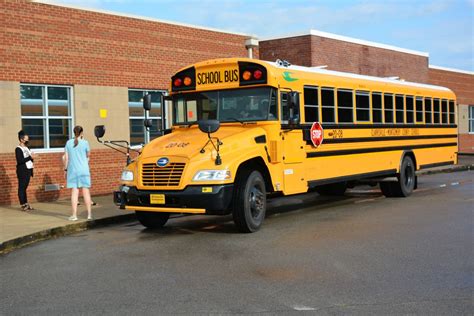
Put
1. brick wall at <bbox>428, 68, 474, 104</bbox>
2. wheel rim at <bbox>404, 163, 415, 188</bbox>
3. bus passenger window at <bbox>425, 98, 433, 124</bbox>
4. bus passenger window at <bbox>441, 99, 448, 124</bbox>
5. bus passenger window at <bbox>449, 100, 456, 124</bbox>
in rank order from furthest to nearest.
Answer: brick wall at <bbox>428, 68, 474, 104</bbox> → bus passenger window at <bbox>449, 100, 456, 124</bbox> → bus passenger window at <bbox>441, 99, 448, 124</bbox> → bus passenger window at <bbox>425, 98, 433, 124</bbox> → wheel rim at <bbox>404, 163, 415, 188</bbox>

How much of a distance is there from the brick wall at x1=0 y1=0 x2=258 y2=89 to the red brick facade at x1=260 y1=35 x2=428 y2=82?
5.05 meters

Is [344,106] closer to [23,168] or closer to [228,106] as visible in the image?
[228,106]

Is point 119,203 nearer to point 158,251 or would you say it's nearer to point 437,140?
point 158,251

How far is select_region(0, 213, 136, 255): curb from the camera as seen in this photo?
867 centimetres

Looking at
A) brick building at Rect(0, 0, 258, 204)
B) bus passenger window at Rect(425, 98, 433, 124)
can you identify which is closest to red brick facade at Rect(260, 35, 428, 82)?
brick building at Rect(0, 0, 258, 204)

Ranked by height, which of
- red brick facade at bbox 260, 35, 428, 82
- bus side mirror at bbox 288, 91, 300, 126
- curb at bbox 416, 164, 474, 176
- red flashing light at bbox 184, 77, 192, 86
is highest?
red brick facade at bbox 260, 35, 428, 82

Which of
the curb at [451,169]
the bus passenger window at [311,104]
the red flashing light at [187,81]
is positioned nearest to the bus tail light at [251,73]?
the red flashing light at [187,81]

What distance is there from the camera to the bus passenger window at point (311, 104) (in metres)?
10.8

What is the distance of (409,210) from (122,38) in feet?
29.4

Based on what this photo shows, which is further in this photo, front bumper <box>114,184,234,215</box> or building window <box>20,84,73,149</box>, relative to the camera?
building window <box>20,84,73,149</box>

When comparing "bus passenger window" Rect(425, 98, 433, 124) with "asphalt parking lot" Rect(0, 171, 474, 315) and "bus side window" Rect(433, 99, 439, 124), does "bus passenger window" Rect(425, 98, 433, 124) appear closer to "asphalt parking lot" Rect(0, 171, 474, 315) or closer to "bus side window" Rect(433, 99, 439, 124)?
"bus side window" Rect(433, 99, 439, 124)

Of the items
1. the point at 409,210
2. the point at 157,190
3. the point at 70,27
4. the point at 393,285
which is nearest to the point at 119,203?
the point at 157,190

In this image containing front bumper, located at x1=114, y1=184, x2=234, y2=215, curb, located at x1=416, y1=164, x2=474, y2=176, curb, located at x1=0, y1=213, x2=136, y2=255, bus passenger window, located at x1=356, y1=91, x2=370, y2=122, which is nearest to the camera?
front bumper, located at x1=114, y1=184, x2=234, y2=215

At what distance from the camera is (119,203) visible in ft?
30.7
